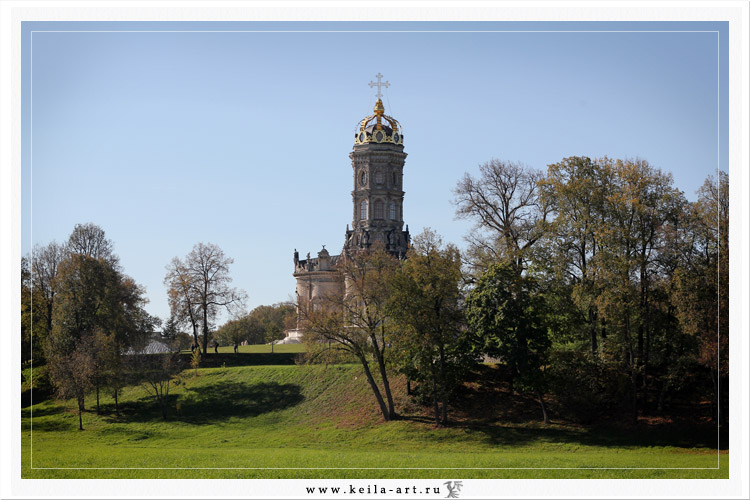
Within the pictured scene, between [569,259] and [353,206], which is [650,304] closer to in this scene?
[569,259]

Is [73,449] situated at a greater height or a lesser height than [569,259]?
lesser

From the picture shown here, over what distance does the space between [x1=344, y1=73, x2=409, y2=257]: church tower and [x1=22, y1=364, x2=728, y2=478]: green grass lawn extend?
94.3 feet

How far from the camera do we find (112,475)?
27.5 m

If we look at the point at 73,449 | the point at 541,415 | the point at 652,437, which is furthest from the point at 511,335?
the point at 73,449

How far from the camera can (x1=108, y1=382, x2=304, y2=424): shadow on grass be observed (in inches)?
1905

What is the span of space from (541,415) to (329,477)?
712 inches

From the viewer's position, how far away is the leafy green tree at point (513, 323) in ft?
135

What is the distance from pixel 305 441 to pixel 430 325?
8.12 metres

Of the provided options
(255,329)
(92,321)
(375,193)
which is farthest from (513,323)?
(255,329)

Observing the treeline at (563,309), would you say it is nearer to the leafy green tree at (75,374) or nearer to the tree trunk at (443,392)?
the tree trunk at (443,392)

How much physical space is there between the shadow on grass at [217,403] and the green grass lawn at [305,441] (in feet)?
0.23

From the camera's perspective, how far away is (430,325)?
4231 centimetres

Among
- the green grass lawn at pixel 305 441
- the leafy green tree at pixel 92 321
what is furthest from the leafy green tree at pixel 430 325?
the leafy green tree at pixel 92 321

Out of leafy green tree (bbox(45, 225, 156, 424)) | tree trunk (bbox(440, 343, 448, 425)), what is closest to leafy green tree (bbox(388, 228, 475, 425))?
tree trunk (bbox(440, 343, 448, 425))
